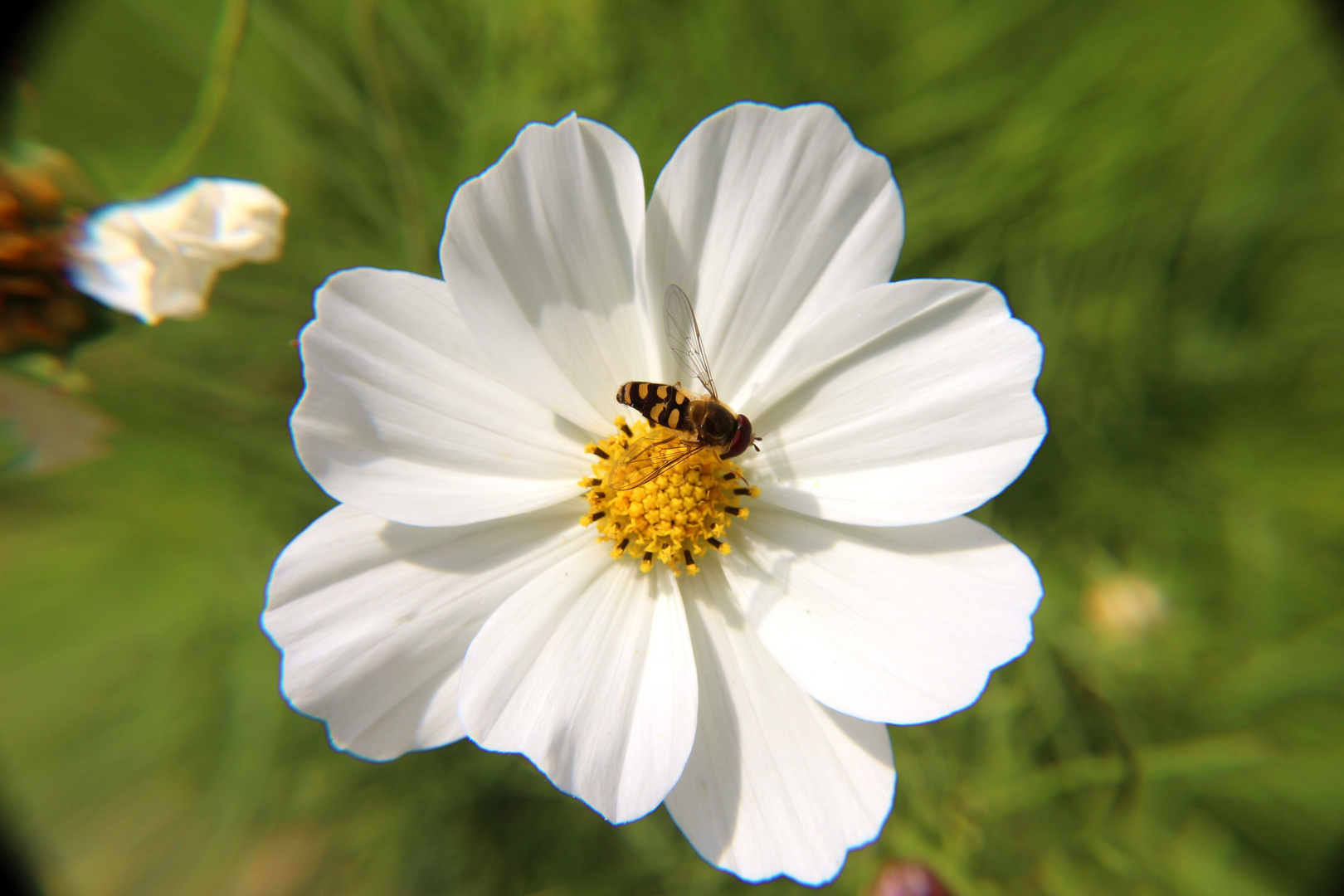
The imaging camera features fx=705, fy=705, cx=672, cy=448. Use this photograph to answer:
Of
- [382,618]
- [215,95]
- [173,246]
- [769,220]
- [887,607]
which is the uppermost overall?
[215,95]

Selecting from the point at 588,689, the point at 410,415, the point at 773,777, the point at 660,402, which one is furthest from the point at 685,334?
the point at 773,777

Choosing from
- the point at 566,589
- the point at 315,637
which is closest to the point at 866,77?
the point at 566,589

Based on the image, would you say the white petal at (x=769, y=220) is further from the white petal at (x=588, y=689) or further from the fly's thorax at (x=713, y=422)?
the white petal at (x=588, y=689)

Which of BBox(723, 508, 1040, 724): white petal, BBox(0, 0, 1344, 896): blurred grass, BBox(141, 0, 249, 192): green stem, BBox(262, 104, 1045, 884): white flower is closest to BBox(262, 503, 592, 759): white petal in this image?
BBox(262, 104, 1045, 884): white flower

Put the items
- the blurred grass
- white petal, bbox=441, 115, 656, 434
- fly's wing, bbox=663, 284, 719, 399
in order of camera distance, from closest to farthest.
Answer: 1. white petal, bbox=441, 115, 656, 434
2. fly's wing, bbox=663, 284, 719, 399
3. the blurred grass

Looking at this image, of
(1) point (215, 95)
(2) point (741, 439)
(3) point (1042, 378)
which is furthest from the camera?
(3) point (1042, 378)

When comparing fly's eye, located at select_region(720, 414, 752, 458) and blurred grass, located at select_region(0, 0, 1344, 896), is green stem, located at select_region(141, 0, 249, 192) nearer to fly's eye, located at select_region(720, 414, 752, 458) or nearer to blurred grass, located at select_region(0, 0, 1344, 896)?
blurred grass, located at select_region(0, 0, 1344, 896)

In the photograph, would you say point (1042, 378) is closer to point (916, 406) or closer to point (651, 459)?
point (916, 406)
